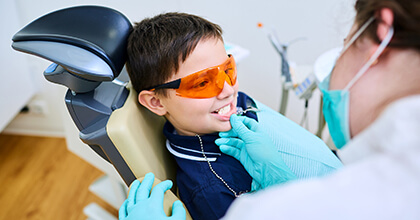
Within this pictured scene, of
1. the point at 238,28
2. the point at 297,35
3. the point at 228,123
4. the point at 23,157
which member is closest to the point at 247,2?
the point at 238,28

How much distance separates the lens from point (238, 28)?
213 centimetres

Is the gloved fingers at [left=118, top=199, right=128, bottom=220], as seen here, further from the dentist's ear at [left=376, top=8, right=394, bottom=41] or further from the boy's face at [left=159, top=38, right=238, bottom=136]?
the dentist's ear at [left=376, top=8, right=394, bottom=41]

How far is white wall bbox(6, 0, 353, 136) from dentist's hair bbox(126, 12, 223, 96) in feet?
3.14

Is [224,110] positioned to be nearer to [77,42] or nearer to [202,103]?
[202,103]

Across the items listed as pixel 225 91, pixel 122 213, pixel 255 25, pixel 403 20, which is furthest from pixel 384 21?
pixel 255 25

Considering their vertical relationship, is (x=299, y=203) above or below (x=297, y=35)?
above

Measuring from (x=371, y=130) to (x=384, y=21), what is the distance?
0.21 m

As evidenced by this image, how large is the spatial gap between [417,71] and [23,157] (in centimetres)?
253

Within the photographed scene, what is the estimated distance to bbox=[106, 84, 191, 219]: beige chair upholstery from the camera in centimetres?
97

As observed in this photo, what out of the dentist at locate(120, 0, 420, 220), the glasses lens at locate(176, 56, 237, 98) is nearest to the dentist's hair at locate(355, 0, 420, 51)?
the dentist at locate(120, 0, 420, 220)

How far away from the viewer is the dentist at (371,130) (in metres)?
0.52

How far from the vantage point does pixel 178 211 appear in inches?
37.6

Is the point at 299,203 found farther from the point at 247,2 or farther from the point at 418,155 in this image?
the point at 247,2

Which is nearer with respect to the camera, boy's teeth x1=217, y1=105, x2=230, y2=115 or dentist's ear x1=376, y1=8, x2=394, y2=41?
dentist's ear x1=376, y1=8, x2=394, y2=41
